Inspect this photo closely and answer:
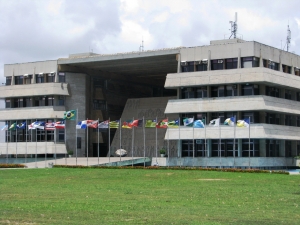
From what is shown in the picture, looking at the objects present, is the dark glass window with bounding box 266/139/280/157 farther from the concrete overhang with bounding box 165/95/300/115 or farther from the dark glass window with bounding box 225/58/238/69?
the dark glass window with bounding box 225/58/238/69

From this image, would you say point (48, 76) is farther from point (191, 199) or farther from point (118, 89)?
point (191, 199)

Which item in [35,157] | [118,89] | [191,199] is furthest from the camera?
[118,89]

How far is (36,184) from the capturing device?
155 feet

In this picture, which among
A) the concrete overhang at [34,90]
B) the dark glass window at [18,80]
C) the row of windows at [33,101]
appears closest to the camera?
the concrete overhang at [34,90]

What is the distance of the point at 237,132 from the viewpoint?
82938 millimetres

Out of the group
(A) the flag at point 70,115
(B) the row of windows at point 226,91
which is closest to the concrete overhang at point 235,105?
(B) the row of windows at point 226,91

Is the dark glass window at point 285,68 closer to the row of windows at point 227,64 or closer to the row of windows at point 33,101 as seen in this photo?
the row of windows at point 227,64

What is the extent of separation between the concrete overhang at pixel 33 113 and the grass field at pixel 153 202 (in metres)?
49.6

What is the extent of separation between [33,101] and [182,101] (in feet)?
88.2

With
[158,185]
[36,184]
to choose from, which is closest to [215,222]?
[158,185]

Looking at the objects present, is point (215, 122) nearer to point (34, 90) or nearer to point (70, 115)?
point (70, 115)

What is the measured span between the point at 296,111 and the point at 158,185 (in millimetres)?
48699

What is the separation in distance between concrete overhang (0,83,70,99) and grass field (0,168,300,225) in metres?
50.0

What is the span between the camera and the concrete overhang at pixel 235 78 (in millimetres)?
82938
